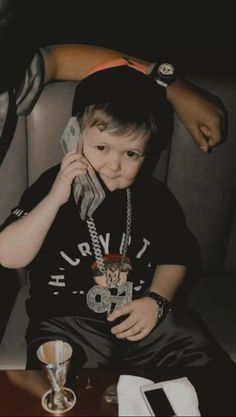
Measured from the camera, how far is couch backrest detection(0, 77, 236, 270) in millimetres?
1565

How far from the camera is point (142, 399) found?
107 cm

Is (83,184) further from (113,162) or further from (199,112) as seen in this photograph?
(199,112)

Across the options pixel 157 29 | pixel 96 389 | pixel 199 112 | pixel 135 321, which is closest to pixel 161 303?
pixel 135 321

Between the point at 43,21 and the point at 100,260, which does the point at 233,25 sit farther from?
the point at 100,260

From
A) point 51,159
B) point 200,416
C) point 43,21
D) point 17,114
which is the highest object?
point 43,21

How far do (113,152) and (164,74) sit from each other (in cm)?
36

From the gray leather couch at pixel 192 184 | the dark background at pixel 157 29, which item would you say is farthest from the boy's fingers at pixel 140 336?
the dark background at pixel 157 29

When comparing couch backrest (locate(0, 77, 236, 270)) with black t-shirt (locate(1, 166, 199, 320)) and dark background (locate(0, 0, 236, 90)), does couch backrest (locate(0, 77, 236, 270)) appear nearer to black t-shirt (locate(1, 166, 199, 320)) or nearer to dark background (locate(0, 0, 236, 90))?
black t-shirt (locate(1, 166, 199, 320))

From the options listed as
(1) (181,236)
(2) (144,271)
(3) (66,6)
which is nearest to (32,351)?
(2) (144,271)

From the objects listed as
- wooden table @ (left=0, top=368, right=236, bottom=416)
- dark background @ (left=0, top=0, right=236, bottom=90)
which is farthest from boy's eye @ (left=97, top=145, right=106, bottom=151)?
dark background @ (left=0, top=0, right=236, bottom=90)

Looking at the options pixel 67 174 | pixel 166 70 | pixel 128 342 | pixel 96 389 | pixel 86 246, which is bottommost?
pixel 128 342

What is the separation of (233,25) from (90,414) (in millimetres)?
2261

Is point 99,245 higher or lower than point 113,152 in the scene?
lower

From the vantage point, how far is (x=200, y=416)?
104 centimetres
